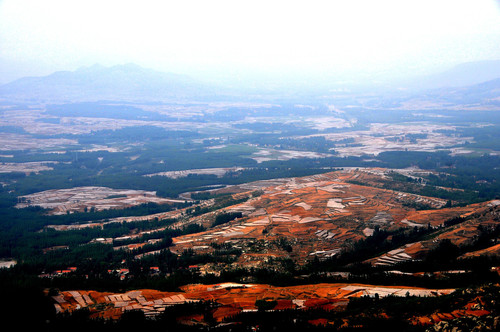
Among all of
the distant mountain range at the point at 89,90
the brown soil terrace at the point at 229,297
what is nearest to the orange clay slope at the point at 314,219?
the brown soil terrace at the point at 229,297

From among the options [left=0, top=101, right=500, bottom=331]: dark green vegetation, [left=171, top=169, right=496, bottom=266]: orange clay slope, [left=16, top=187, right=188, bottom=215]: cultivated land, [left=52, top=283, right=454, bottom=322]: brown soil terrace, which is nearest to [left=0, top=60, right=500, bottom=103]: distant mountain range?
[left=0, top=101, right=500, bottom=331]: dark green vegetation

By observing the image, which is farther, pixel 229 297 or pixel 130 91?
pixel 130 91

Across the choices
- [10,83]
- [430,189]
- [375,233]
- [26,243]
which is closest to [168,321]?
[375,233]

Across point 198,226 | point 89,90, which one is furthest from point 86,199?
point 89,90

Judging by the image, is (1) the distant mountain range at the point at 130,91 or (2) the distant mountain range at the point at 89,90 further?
(2) the distant mountain range at the point at 89,90

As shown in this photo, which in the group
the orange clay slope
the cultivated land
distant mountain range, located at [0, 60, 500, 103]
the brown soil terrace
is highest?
distant mountain range, located at [0, 60, 500, 103]

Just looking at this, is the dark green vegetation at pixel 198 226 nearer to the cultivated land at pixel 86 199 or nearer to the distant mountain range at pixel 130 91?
the cultivated land at pixel 86 199

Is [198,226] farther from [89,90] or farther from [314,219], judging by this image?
[89,90]

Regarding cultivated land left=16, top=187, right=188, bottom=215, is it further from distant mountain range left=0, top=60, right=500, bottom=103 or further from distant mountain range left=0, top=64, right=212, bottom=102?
distant mountain range left=0, top=64, right=212, bottom=102

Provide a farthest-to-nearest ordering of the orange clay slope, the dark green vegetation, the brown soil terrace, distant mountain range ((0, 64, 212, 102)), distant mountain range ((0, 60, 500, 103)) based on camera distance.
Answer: distant mountain range ((0, 64, 212, 102)), distant mountain range ((0, 60, 500, 103)), the orange clay slope, the brown soil terrace, the dark green vegetation

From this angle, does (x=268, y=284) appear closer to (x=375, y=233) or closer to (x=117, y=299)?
(x=117, y=299)

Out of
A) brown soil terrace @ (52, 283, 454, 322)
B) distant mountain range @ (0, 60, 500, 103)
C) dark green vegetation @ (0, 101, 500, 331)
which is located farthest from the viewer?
distant mountain range @ (0, 60, 500, 103)
